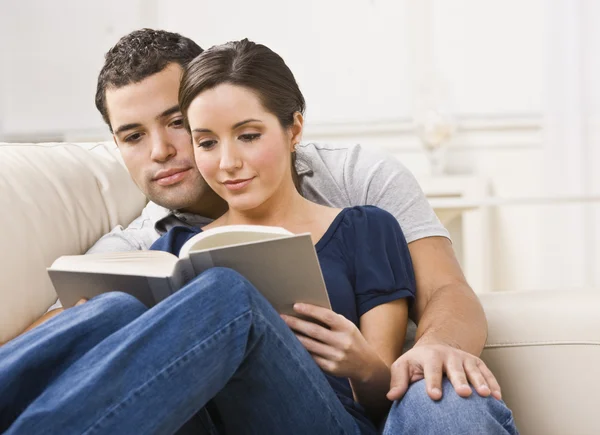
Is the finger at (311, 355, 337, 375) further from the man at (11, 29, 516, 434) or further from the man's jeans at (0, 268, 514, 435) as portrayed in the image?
the man at (11, 29, 516, 434)

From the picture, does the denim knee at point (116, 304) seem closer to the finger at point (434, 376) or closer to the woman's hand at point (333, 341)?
the woman's hand at point (333, 341)

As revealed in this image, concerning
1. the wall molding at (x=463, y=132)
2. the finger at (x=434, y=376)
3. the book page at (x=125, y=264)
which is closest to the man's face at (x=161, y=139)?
the book page at (x=125, y=264)

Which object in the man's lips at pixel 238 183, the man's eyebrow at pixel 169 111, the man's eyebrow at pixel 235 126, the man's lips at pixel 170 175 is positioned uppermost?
the man's eyebrow at pixel 169 111

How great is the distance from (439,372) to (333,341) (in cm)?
15

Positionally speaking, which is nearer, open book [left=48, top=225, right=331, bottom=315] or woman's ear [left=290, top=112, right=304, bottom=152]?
open book [left=48, top=225, right=331, bottom=315]

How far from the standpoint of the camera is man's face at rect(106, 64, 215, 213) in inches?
64.7

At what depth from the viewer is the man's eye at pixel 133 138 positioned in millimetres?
1698

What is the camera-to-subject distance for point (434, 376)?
3.65ft

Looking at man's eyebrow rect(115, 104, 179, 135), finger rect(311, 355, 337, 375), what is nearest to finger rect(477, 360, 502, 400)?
finger rect(311, 355, 337, 375)

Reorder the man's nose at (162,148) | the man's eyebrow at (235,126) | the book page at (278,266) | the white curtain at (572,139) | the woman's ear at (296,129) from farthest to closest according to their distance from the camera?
the white curtain at (572,139) → the man's nose at (162,148) → the woman's ear at (296,129) → the man's eyebrow at (235,126) → the book page at (278,266)

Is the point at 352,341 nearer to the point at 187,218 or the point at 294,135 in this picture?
the point at 294,135

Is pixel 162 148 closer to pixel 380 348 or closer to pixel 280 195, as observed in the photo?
pixel 280 195

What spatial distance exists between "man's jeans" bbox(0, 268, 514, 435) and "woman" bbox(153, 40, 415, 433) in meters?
0.18

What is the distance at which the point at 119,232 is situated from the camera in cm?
168
